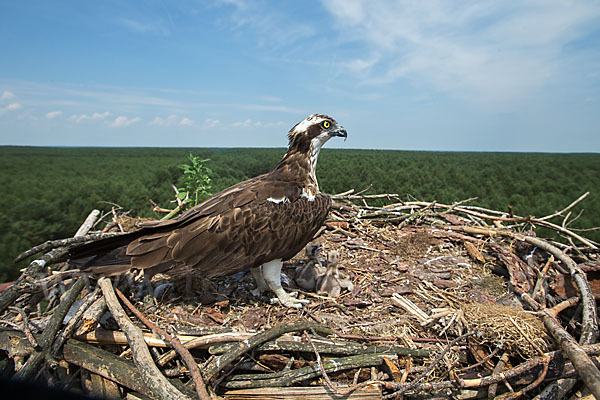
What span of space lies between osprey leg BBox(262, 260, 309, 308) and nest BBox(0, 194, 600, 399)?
166 mm

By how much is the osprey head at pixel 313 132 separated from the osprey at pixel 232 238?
2.11 feet

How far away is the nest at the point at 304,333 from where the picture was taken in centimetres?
256

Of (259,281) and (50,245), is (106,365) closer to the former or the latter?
(259,281)

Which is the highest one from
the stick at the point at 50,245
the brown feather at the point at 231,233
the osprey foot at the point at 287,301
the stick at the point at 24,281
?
the brown feather at the point at 231,233

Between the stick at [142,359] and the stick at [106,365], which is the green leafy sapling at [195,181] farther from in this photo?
the stick at [106,365]

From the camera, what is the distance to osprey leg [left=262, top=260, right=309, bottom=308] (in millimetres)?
3746

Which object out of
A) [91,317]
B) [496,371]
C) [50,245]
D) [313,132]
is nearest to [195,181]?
[50,245]

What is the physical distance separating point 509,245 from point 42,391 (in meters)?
5.56

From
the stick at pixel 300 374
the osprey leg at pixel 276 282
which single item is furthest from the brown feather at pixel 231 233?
the stick at pixel 300 374

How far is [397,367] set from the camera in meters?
2.68

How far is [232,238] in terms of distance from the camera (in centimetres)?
350

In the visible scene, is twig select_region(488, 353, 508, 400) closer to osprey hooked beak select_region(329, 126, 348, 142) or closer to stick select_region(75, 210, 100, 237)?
osprey hooked beak select_region(329, 126, 348, 142)

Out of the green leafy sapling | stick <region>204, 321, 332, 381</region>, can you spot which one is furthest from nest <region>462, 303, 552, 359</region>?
the green leafy sapling

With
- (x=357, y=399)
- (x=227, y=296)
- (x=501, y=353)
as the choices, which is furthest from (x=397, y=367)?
(x=227, y=296)
